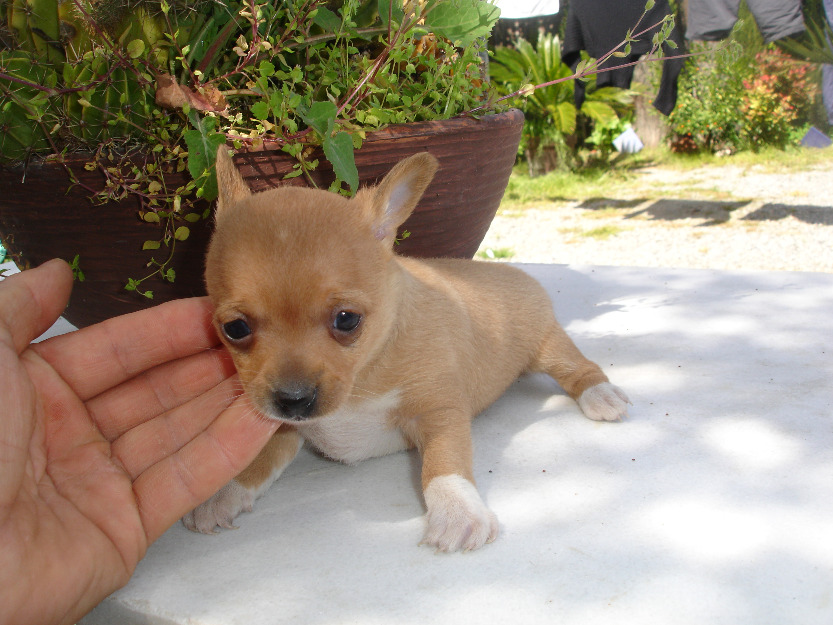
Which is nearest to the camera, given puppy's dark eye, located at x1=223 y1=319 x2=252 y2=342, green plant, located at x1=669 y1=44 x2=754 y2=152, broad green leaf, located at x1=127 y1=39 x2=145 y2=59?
puppy's dark eye, located at x1=223 y1=319 x2=252 y2=342

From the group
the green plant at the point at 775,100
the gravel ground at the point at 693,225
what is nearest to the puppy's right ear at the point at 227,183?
the gravel ground at the point at 693,225

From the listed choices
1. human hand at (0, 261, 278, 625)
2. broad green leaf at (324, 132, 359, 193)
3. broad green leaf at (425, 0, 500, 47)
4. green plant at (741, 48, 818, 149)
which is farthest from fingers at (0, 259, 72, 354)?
green plant at (741, 48, 818, 149)

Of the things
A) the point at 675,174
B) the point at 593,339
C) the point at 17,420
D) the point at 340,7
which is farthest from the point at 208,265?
the point at 675,174

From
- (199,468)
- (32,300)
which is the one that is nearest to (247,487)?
(199,468)

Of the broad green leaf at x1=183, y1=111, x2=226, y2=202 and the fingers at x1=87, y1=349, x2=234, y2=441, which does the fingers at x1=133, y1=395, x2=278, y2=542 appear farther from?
the broad green leaf at x1=183, y1=111, x2=226, y2=202

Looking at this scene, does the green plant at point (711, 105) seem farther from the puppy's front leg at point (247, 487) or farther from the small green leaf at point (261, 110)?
the puppy's front leg at point (247, 487)

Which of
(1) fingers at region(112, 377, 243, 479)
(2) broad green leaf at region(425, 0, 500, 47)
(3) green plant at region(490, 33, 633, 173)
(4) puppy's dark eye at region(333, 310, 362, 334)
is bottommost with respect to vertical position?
(3) green plant at region(490, 33, 633, 173)

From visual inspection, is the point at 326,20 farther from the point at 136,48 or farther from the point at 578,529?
the point at 578,529

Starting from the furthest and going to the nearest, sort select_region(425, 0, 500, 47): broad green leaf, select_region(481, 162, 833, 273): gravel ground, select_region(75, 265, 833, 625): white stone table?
select_region(481, 162, 833, 273): gravel ground < select_region(425, 0, 500, 47): broad green leaf < select_region(75, 265, 833, 625): white stone table
